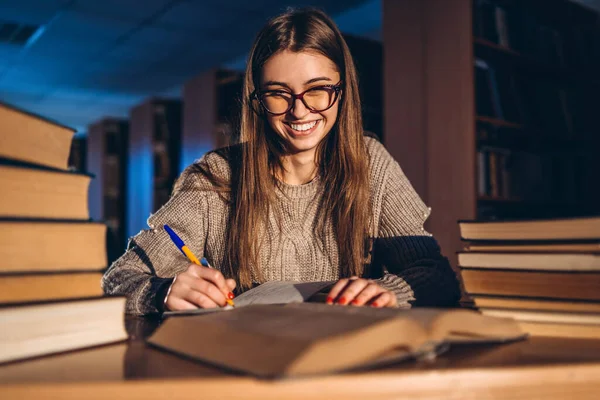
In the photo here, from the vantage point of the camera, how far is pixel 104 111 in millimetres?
8953

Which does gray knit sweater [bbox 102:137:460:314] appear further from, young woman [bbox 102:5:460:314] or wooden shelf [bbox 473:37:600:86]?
wooden shelf [bbox 473:37:600:86]

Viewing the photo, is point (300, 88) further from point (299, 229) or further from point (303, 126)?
point (299, 229)

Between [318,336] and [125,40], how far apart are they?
18.5ft

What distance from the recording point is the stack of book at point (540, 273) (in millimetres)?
575

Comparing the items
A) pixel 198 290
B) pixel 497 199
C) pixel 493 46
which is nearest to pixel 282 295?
pixel 198 290

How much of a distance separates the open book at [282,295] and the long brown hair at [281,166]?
1.52ft

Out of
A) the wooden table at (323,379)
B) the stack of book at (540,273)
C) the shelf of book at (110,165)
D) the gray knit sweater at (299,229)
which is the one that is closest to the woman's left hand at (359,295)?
the stack of book at (540,273)

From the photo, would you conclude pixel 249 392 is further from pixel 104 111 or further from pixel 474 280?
pixel 104 111

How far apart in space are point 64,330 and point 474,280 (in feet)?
1.45

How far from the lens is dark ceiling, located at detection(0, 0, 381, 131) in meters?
4.67

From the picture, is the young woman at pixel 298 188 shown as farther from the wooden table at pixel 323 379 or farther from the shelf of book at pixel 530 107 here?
the shelf of book at pixel 530 107

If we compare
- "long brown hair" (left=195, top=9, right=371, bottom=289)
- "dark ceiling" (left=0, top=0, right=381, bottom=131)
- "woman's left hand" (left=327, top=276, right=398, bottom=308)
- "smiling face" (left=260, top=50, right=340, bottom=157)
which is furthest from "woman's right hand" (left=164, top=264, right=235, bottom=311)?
"dark ceiling" (left=0, top=0, right=381, bottom=131)

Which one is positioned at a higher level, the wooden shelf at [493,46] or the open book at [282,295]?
the wooden shelf at [493,46]

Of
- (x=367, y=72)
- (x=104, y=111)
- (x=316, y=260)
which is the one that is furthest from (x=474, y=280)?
(x=104, y=111)
